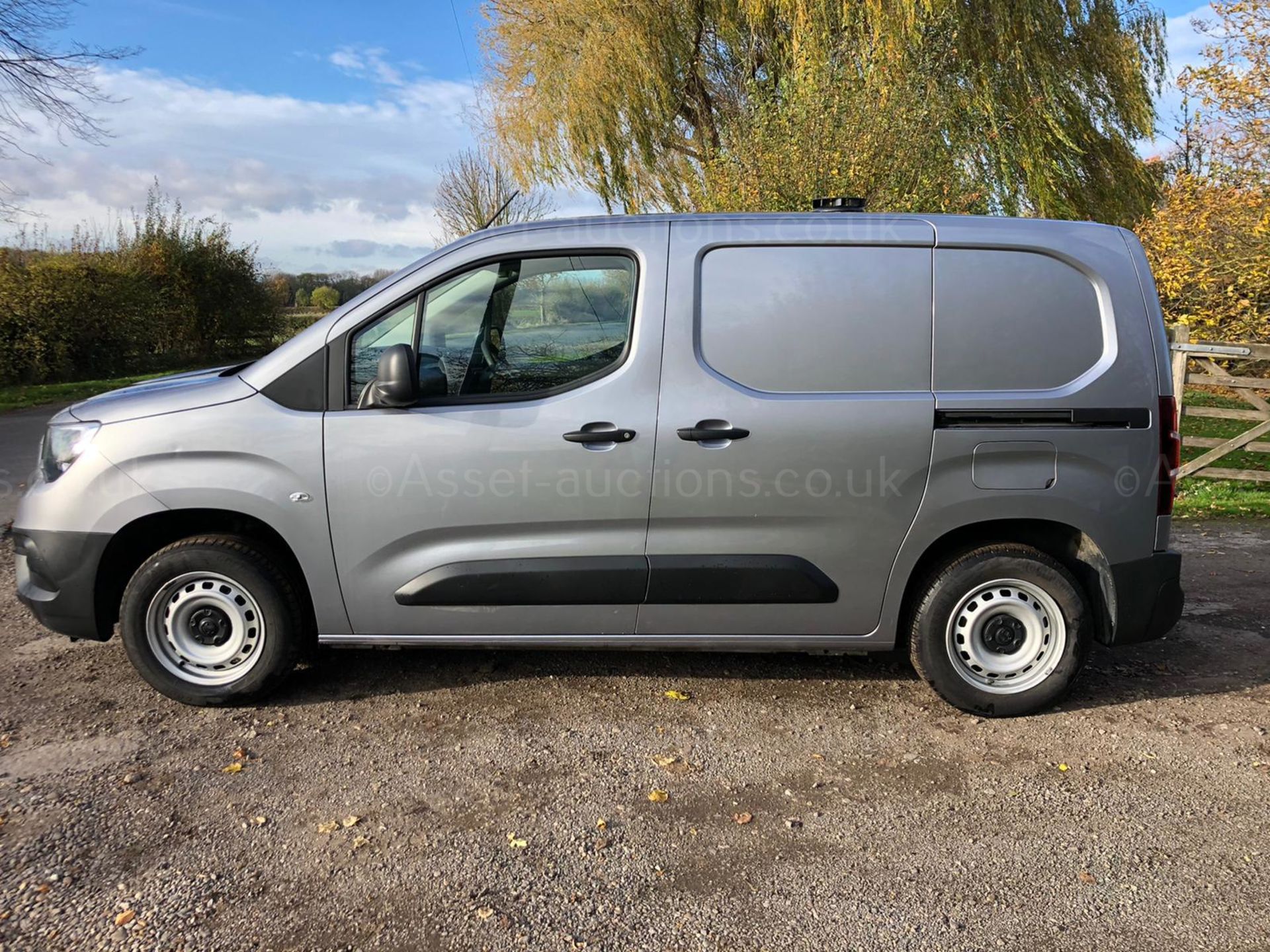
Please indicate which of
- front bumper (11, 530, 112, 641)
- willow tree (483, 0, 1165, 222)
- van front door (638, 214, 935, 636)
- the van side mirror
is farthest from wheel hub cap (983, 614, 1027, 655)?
willow tree (483, 0, 1165, 222)

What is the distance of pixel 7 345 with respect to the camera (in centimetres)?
1493

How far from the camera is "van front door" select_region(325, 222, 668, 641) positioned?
11.7 ft

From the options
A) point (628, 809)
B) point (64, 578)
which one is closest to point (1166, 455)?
point (628, 809)

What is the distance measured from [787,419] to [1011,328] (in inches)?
40.7

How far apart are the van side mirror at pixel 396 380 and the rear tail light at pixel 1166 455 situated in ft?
10.3

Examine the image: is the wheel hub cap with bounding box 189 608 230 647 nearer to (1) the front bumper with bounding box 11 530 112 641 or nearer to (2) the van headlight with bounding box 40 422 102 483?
(1) the front bumper with bounding box 11 530 112 641

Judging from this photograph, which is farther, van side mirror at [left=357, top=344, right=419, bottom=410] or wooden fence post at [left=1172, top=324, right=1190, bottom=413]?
wooden fence post at [left=1172, top=324, right=1190, bottom=413]

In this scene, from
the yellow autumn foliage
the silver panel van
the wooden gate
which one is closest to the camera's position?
the silver panel van

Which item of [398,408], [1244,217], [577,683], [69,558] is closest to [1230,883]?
[577,683]

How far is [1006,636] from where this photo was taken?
376 centimetres

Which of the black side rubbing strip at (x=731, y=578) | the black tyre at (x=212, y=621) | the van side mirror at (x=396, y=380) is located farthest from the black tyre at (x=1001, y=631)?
the black tyre at (x=212, y=621)

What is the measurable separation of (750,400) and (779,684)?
145 centimetres

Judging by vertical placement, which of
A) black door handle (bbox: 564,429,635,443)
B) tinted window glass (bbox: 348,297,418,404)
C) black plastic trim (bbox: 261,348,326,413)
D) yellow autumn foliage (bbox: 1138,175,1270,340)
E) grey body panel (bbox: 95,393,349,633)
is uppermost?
yellow autumn foliage (bbox: 1138,175,1270,340)

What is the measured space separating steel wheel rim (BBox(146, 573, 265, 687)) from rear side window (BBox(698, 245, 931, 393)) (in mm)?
2311
